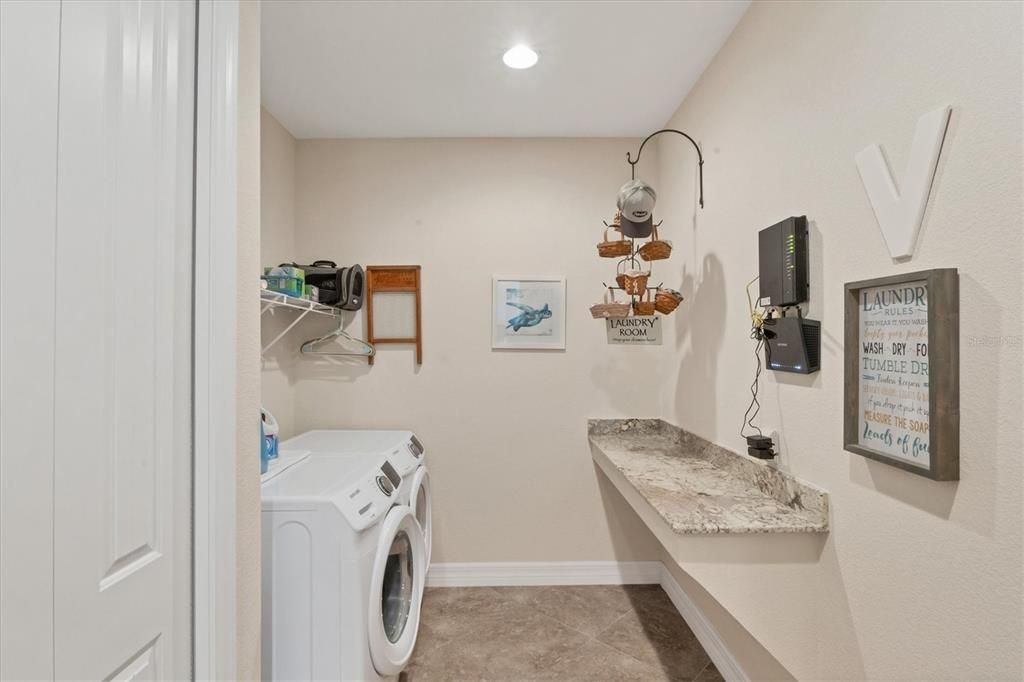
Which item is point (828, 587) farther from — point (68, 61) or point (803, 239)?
point (68, 61)

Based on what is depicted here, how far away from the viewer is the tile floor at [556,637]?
1948 mm

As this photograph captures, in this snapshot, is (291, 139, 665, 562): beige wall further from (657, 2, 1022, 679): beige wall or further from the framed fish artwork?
(657, 2, 1022, 679): beige wall

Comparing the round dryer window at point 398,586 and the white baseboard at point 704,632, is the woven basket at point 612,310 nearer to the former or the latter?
the round dryer window at point 398,586

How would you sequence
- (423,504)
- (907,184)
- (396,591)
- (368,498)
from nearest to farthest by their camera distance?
(907,184)
(368,498)
(396,591)
(423,504)

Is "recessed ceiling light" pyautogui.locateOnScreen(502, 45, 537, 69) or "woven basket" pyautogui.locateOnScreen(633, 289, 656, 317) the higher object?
"recessed ceiling light" pyautogui.locateOnScreen(502, 45, 537, 69)

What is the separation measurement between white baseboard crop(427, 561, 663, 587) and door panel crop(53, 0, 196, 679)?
1902mm

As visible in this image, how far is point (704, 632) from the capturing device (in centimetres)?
211

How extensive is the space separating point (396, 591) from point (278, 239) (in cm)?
Answer: 194

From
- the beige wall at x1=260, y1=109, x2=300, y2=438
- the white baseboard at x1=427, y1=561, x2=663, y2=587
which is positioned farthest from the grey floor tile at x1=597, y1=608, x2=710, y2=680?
the beige wall at x1=260, y1=109, x2=300, y2=438

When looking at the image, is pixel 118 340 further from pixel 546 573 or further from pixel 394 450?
pixel 546 573

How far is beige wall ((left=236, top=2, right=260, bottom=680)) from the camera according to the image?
104 cm

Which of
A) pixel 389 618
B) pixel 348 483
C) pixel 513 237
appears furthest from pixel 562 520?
pixel 513 237

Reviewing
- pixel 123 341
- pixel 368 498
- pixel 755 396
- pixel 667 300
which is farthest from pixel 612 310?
pixel 123 341

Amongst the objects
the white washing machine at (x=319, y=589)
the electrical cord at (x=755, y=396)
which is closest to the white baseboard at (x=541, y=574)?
the white washing machine at (x=319, y=589)
